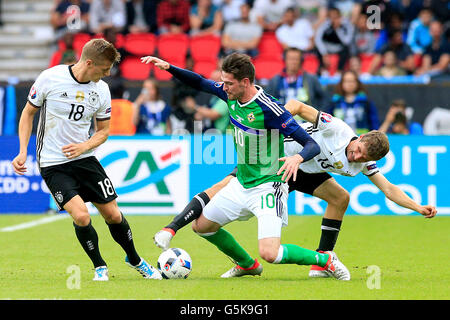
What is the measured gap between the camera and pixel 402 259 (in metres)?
9.06

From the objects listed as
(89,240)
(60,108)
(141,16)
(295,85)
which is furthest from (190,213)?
(141,16)

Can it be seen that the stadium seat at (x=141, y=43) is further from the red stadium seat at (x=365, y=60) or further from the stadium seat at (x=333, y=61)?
Result: the red stadium seat at (x=365, y=60)

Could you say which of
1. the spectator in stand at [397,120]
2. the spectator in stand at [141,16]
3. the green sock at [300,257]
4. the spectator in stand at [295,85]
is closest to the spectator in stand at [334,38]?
the spectator in stand at [397,120]

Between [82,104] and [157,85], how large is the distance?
820 cm

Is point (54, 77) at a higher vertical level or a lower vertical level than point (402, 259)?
higher

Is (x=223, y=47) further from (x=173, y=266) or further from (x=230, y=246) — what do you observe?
Result: (x=173, y=266)

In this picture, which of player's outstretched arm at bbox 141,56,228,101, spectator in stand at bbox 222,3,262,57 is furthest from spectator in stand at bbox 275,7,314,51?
player's outstretched arm at bbox 141,56,228,101

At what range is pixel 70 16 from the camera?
1906 cm

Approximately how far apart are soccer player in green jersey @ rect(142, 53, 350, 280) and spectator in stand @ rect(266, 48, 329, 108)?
16.9ft

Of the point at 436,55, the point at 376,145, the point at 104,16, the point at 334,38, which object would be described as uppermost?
the point at 104,16

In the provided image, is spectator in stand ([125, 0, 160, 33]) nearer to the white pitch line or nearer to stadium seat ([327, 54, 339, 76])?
stadium seat ([327, 54, 339, 76])

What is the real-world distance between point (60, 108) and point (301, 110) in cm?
205
